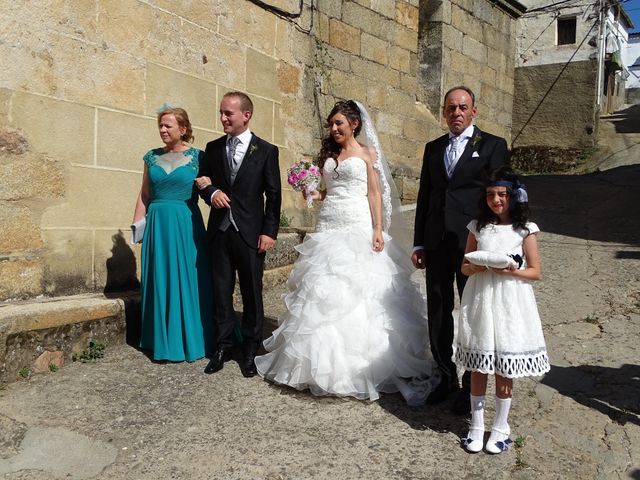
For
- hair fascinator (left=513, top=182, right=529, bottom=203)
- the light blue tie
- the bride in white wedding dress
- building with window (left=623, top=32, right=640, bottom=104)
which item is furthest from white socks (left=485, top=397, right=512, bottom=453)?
building with window (left=623, top=32, right=640, bottom=104)

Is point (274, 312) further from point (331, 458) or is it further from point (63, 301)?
point (331, 458)

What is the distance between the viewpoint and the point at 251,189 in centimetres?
420

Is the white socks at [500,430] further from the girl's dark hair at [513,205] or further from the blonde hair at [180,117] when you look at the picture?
the blonde hair at [180,117]

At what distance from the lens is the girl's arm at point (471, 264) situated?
3.16m

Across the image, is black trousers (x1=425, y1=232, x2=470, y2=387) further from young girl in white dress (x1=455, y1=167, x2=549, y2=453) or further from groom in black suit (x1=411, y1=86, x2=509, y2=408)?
young girl in white dress (x1=455, y1=167, x2=549, y2=453)

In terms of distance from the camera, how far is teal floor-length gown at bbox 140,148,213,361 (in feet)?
14.2

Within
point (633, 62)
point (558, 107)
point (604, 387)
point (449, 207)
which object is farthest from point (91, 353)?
point (633, 62)

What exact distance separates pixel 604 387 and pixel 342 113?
8.21 ft

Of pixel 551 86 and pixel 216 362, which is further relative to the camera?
pixel 551 86

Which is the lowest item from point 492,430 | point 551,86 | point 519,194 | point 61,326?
point 492,430

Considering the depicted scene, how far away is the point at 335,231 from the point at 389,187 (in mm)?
532

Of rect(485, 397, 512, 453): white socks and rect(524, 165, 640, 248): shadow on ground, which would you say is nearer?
rect(485, 397, 512, 453): white socks

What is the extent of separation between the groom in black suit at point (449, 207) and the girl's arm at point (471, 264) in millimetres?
234

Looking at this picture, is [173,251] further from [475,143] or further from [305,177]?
[475,143]
